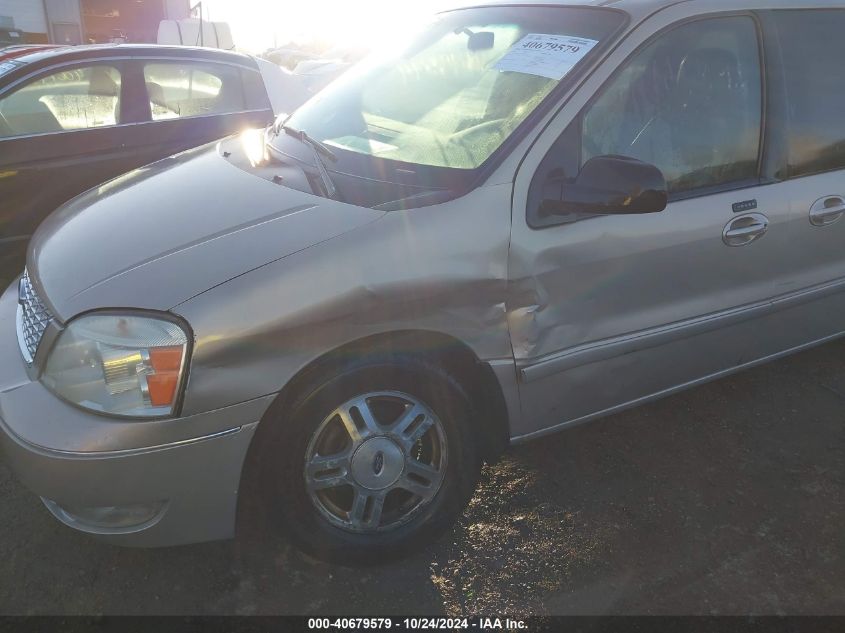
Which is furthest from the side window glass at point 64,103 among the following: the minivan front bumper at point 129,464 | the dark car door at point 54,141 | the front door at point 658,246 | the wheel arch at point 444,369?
the front door at point 658,246

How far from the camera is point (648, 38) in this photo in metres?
2.42

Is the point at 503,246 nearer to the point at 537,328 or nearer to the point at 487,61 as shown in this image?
the point at 537,328

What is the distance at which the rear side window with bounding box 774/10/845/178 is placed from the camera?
279 cm

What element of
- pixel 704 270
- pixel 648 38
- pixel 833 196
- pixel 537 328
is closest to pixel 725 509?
pixel 704 270

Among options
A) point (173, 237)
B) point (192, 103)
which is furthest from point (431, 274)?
point (192, 103)

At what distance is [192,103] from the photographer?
15.9 ft

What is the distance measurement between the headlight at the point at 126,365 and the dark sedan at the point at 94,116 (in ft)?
8.22

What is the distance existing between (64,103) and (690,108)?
12.0 ft

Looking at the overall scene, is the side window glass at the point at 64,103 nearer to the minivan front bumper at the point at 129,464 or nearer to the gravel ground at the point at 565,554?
the gravel ground at the point at 565,554

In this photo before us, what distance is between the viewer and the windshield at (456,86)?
2422 millimetres

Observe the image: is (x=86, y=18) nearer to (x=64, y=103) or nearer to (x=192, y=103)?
(x=192, y=103)

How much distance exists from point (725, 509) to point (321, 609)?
4.92ft

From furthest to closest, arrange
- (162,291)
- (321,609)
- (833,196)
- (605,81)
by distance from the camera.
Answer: (833,196) → (605,81) → (321,609) → (162,291)

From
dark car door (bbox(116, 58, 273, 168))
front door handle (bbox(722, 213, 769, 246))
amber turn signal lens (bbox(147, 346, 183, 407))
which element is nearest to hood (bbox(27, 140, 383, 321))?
amber turn signal lens (bbox(147, 346, 183, 407))
